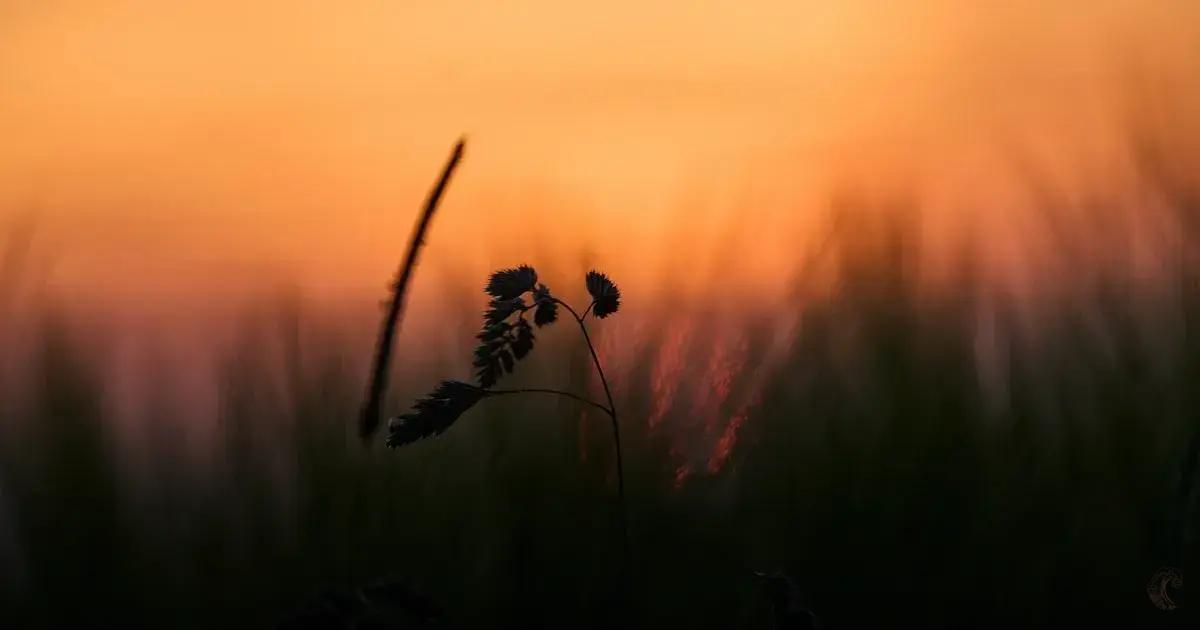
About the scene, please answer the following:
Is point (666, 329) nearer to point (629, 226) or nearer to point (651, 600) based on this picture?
point (629, 226)

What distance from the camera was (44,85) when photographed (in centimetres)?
101

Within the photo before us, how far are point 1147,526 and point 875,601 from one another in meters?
0.31

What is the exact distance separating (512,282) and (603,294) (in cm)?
9

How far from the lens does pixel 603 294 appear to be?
95 centimetres

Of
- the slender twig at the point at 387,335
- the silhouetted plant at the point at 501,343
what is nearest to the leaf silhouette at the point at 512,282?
the silhouetted plant at the point at 501,343

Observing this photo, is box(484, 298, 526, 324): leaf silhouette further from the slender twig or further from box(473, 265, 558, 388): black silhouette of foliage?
the slender twig

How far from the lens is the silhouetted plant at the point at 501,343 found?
904mm

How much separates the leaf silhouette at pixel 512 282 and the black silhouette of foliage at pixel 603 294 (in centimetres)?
6
